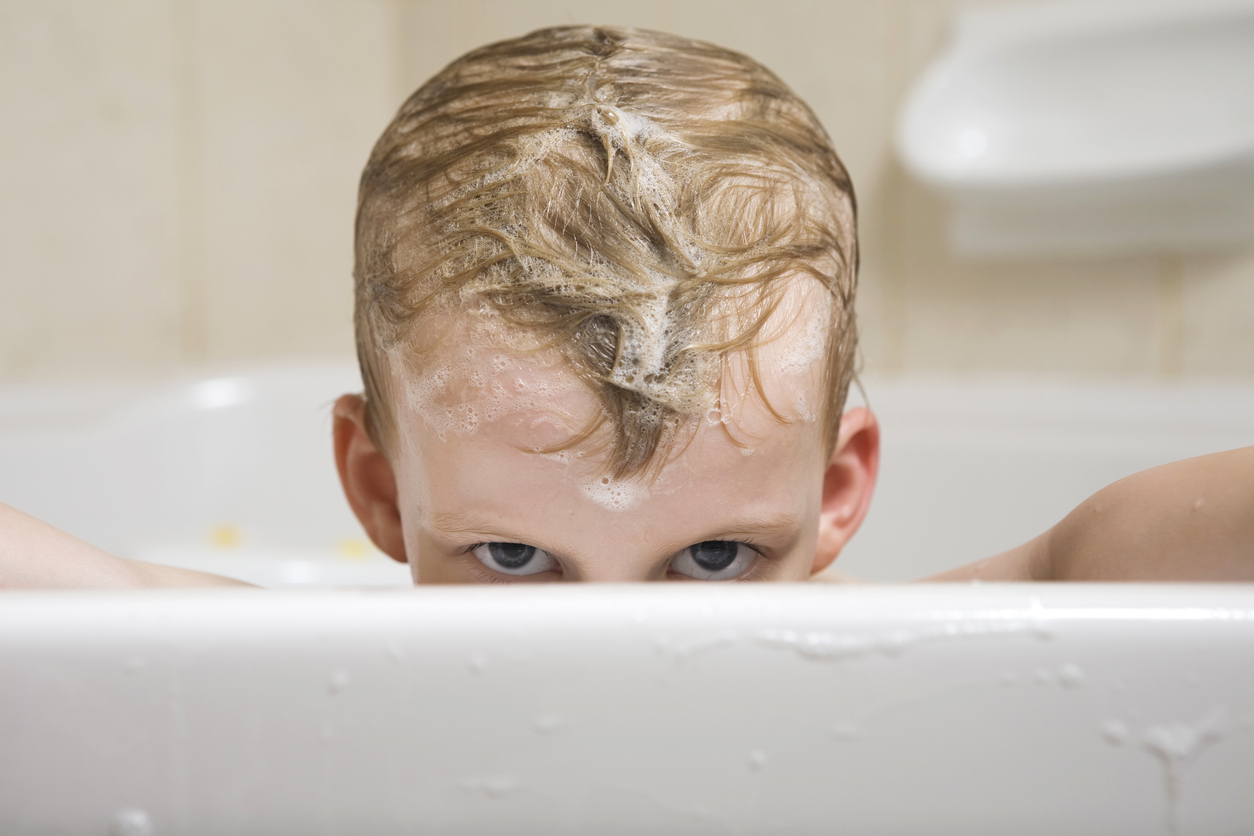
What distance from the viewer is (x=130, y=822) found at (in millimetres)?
277

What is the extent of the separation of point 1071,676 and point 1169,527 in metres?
0.18

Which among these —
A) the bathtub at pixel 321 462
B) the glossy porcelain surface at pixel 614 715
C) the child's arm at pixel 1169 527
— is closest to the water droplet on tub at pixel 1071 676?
the glossy porcelain surface at pixel 614 715

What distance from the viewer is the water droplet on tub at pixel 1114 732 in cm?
27

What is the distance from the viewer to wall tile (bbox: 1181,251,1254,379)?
124 cm

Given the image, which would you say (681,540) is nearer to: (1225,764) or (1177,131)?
(1225,764)

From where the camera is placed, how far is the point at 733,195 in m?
0.47

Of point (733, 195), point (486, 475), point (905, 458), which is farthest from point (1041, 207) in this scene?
point (486, 475)

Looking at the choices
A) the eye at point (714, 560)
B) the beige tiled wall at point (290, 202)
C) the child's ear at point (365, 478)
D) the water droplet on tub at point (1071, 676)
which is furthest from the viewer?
the beige tiled wall at point (290, 202)

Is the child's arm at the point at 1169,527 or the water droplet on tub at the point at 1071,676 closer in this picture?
the water droplet on tub at the point at 1071,676

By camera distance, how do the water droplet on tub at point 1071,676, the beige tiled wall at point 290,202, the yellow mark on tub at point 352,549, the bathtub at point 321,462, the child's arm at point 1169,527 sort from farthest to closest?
the yellow mark on tub at point 352,549 → the beige tiled wall at point 290,202 → the bathtub at point 321,462 → the child's arm at point 1169,527 → the water droplet on tub at point 1071,676

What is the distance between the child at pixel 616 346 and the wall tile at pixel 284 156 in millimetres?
911

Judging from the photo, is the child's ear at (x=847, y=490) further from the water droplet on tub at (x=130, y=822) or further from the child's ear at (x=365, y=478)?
the water droplet on tub at (x=130, y=822)

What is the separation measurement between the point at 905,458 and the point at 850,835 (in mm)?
800

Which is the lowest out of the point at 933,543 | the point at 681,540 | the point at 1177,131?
the point at 933,543
